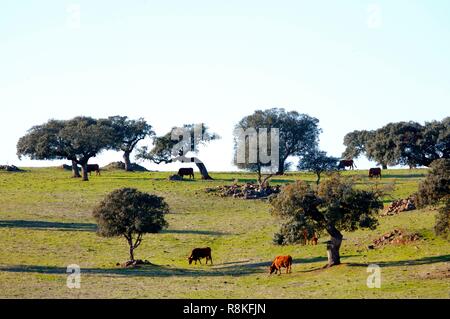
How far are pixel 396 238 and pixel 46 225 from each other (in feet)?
113

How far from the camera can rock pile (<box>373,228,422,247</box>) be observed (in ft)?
200

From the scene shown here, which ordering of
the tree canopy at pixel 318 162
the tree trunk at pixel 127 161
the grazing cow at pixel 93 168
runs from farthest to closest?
the tree trunk at pixel 127 161 → the grazing cow at pixel 93 168 → the tree canopy at pixel 318 162

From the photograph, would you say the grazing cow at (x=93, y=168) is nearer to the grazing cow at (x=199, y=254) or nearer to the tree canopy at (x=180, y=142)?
the tree canopy at (x=180, y=142)

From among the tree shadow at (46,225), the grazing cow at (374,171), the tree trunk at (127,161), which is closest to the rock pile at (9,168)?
the tree trunk at (127,161)

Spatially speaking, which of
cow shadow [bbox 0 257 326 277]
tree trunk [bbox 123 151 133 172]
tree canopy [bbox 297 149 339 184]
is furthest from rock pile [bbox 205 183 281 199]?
tree trunk [bbox 123 151 133 172]

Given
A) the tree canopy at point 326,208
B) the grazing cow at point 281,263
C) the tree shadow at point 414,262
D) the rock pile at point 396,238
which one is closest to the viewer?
the tree shadow at point 414,262

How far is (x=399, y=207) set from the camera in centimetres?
7706

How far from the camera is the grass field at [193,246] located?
46.7 metres

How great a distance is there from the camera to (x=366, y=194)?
188ft

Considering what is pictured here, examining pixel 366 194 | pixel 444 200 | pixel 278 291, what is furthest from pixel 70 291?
pixel 444 200

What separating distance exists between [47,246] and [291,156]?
58.1m

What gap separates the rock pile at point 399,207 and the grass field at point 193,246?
229 cm

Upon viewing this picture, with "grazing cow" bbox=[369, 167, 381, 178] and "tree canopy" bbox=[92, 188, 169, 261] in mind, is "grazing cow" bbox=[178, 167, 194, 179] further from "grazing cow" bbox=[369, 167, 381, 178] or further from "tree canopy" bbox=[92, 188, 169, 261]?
"tree canopy" bbox=[92, 188, 169, 261]
